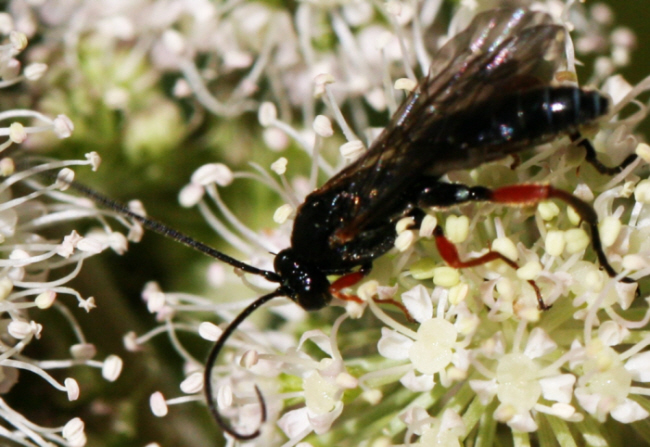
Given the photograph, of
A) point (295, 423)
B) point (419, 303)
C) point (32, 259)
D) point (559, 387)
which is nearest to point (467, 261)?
point (419, 303)

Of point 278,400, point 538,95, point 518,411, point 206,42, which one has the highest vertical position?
point 206,42

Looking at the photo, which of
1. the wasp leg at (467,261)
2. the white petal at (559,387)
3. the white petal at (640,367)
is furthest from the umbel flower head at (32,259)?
the white petal at (640,367)

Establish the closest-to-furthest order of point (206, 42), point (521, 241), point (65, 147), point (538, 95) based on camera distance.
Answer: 1. point (538, 95)
2. point (521, 241)
3. point (65, 147)
4. point (206, 42)

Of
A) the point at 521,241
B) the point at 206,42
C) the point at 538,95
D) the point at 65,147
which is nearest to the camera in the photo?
the point at 538,95

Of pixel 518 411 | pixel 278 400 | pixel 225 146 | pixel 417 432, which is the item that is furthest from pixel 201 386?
pixel 225 146

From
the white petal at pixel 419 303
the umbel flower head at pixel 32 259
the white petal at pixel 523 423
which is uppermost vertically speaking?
the umbel flower head at pixel 32 259

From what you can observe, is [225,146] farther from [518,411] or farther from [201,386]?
[518,411]

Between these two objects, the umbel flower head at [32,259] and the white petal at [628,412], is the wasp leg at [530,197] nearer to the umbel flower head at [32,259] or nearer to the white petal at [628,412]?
the white petal at [628,412]
